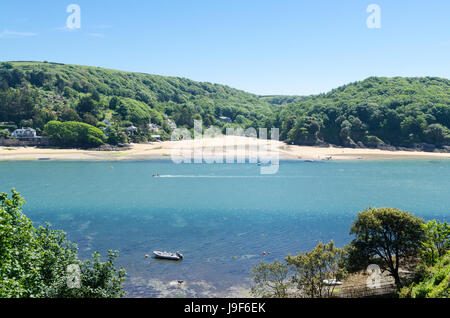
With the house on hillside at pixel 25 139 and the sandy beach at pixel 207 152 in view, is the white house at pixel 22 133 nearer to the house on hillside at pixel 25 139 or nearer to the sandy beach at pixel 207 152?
the house on hillside at pixel 25 139

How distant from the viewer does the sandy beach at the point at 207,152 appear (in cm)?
13650

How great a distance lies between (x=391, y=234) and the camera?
107ft

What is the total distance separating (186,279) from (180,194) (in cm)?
4183

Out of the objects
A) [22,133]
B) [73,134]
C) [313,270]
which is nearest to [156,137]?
[73,134]

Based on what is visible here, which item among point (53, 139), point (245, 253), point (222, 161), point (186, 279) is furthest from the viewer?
point (53, 139)

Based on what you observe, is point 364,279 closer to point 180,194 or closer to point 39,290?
point 39,290

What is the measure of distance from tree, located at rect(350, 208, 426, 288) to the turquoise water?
12.1 metres

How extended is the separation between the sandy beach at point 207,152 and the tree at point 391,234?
111 meters

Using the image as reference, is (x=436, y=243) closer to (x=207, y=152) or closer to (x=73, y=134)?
(x=207, y=152)

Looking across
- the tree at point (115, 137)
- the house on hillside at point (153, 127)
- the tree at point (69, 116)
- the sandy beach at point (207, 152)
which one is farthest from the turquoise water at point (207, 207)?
the house on hillside at point (153, 127)

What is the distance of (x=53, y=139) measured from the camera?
5896 inches
